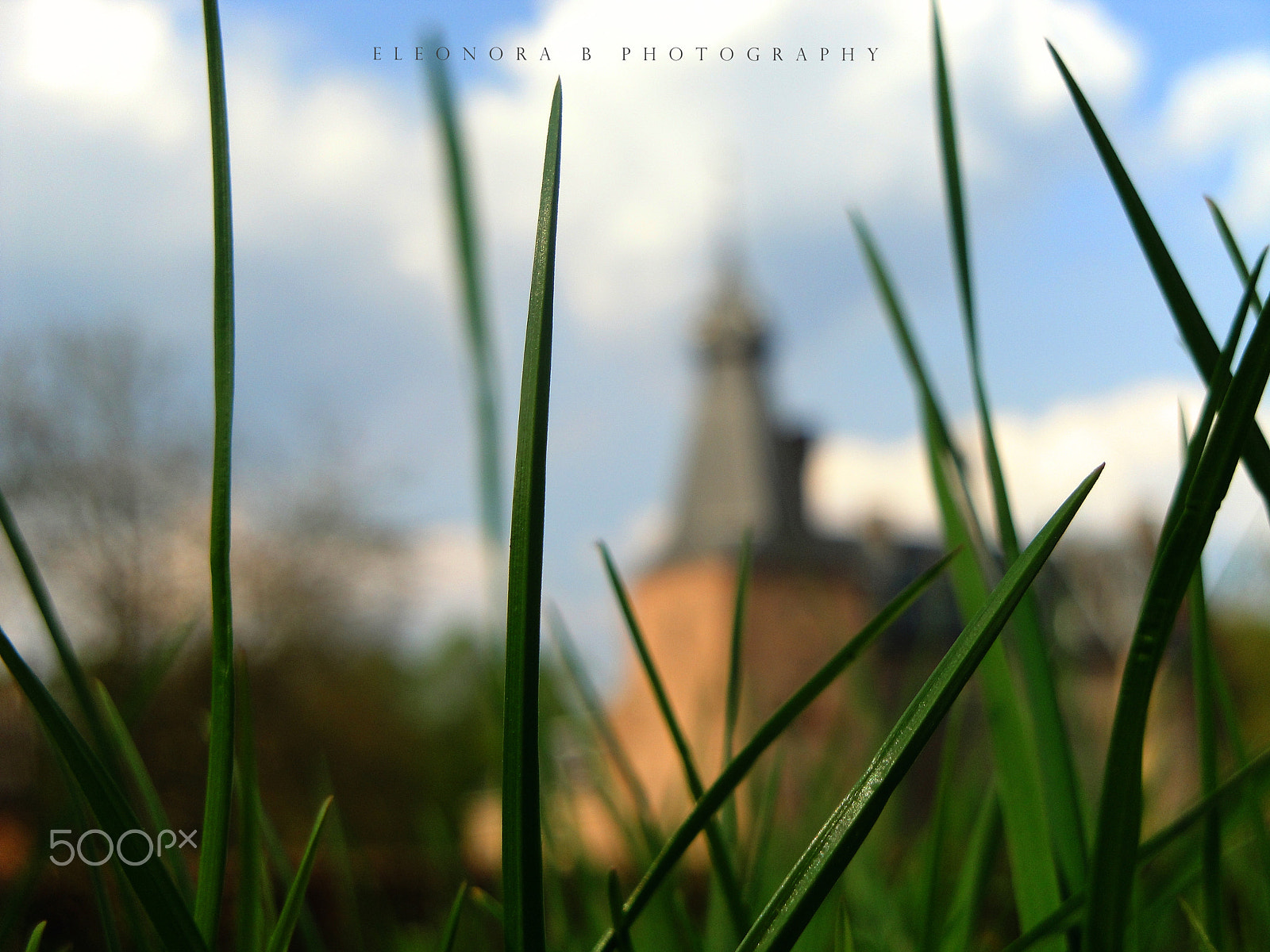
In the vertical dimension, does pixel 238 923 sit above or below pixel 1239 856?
above

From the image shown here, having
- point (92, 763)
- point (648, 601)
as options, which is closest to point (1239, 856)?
point (92, 763)

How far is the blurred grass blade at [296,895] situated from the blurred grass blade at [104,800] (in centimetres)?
4

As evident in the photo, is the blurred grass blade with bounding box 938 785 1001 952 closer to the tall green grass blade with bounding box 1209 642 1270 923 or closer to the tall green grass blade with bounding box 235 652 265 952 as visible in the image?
the tall green grass blade with bounding box 1209 642 1270 923

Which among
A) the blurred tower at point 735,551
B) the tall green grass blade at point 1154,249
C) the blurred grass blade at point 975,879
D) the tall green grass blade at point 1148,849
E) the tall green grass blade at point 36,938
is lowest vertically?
the blurred grass blade at point 975,879

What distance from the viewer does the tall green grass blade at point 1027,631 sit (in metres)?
0.20

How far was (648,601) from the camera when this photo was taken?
41.6 ft

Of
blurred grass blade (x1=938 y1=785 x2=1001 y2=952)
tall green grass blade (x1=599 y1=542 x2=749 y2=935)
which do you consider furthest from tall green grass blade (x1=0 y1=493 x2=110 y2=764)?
blurred grass blade (x1=938 y1=785 x2=1001 y2=952)

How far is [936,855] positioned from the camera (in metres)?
0.27

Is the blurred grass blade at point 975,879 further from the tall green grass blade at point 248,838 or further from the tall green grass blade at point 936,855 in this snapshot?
the tall green grass blade at point 248,838

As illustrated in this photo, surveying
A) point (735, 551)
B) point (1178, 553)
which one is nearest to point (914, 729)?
point (1178, 553)

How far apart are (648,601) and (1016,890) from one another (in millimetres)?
12544

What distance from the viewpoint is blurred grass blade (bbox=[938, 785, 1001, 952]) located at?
276 mm

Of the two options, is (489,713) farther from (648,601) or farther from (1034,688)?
(648,601)

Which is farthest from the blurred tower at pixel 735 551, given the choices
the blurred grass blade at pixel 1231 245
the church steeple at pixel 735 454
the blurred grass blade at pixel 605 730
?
the blurred grass blade at pixel 1231 245
